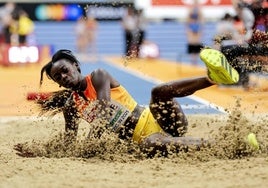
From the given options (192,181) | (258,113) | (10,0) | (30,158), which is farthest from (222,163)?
(10,0)

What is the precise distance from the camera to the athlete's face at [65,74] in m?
6.76

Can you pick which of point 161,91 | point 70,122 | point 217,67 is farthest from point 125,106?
point 217,67

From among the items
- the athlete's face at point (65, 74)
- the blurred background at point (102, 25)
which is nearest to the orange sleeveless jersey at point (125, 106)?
Answer: the athlete's face at point (65, 74)

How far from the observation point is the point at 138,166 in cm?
628

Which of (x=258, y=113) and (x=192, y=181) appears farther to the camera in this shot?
(x=258, y=113)

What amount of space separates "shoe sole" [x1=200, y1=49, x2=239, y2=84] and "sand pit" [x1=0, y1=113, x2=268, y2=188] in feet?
2.00

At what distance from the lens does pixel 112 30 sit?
91.3 feet

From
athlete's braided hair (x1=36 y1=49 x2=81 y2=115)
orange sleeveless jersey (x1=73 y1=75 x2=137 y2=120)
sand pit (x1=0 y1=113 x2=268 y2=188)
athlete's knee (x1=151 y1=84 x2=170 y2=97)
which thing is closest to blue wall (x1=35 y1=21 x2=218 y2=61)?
athlete's braided hair (x1=36 y1=49 x2=81 y2=115)

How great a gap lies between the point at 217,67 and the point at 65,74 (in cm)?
142

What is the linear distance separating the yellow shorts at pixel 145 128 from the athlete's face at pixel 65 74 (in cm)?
67

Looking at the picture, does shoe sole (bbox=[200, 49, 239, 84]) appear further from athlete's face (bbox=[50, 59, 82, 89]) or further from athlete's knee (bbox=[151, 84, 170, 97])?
athlete's face (bbox=[50, 59, 82, 89])

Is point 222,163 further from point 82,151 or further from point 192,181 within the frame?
point 82,151

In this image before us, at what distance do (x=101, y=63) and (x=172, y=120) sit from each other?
15021mm

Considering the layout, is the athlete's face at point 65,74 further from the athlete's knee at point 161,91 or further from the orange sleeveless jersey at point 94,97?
the athlete's knee at point 161,91
